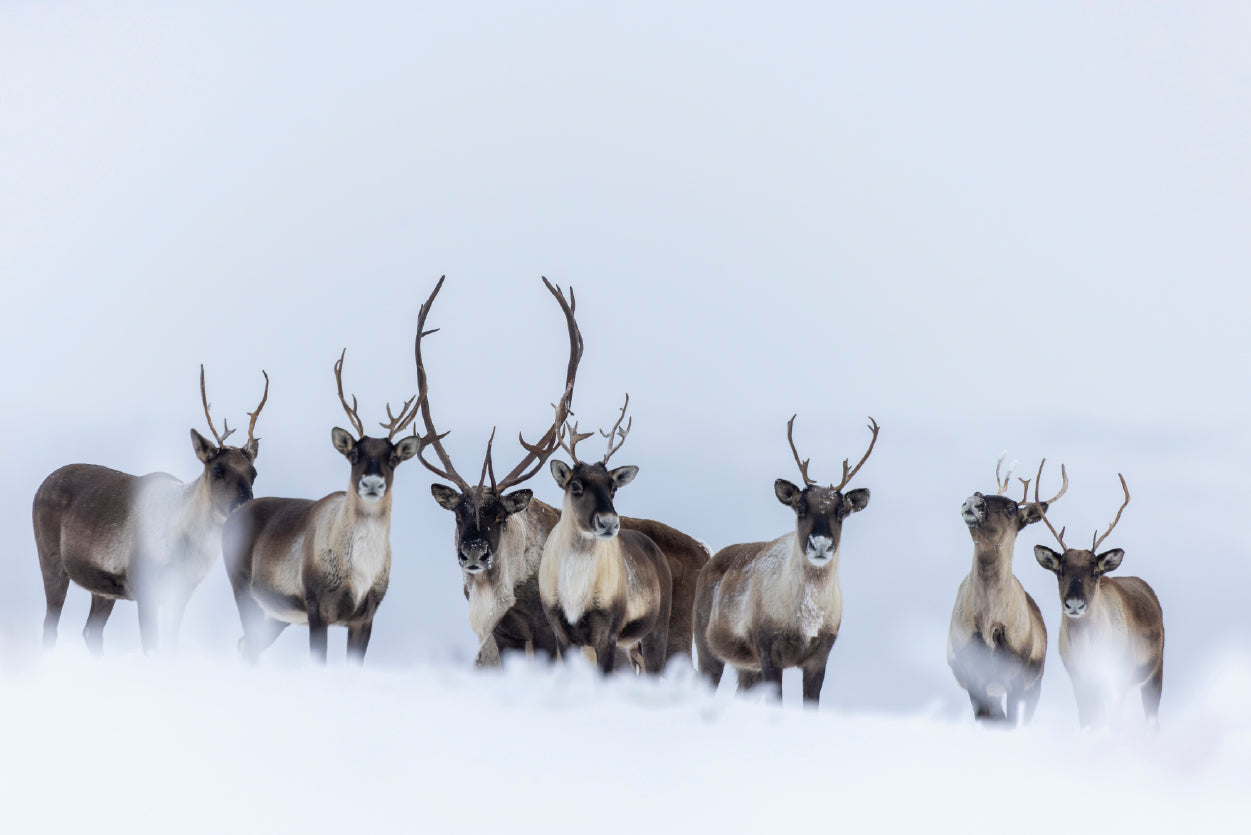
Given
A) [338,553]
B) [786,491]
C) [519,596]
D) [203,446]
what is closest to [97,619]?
[203,446]

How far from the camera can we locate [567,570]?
11.1 m

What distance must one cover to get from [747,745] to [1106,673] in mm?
5430

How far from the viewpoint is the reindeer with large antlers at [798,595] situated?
35.1ft

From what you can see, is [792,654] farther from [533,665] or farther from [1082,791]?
[1082,791]

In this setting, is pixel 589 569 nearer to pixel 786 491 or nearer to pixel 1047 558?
pixel 786 491

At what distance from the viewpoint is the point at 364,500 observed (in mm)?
11039

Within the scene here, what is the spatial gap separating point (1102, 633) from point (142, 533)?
7.75m

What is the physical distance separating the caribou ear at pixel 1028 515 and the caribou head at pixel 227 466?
5.91 metres

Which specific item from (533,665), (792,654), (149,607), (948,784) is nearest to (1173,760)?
(948,784)

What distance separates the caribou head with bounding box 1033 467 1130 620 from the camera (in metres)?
12.2

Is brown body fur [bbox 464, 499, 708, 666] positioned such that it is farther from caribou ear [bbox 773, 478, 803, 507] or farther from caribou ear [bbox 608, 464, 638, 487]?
caribou ear [bbox 773, 478, 803, 507]

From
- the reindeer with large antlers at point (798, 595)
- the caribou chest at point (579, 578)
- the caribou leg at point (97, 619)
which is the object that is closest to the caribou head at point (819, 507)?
the reindeer with large antlers at point (798, 595)

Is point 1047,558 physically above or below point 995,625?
above

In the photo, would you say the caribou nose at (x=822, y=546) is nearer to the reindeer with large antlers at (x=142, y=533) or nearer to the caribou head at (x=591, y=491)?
the caribou head at (x=591, y=491)
